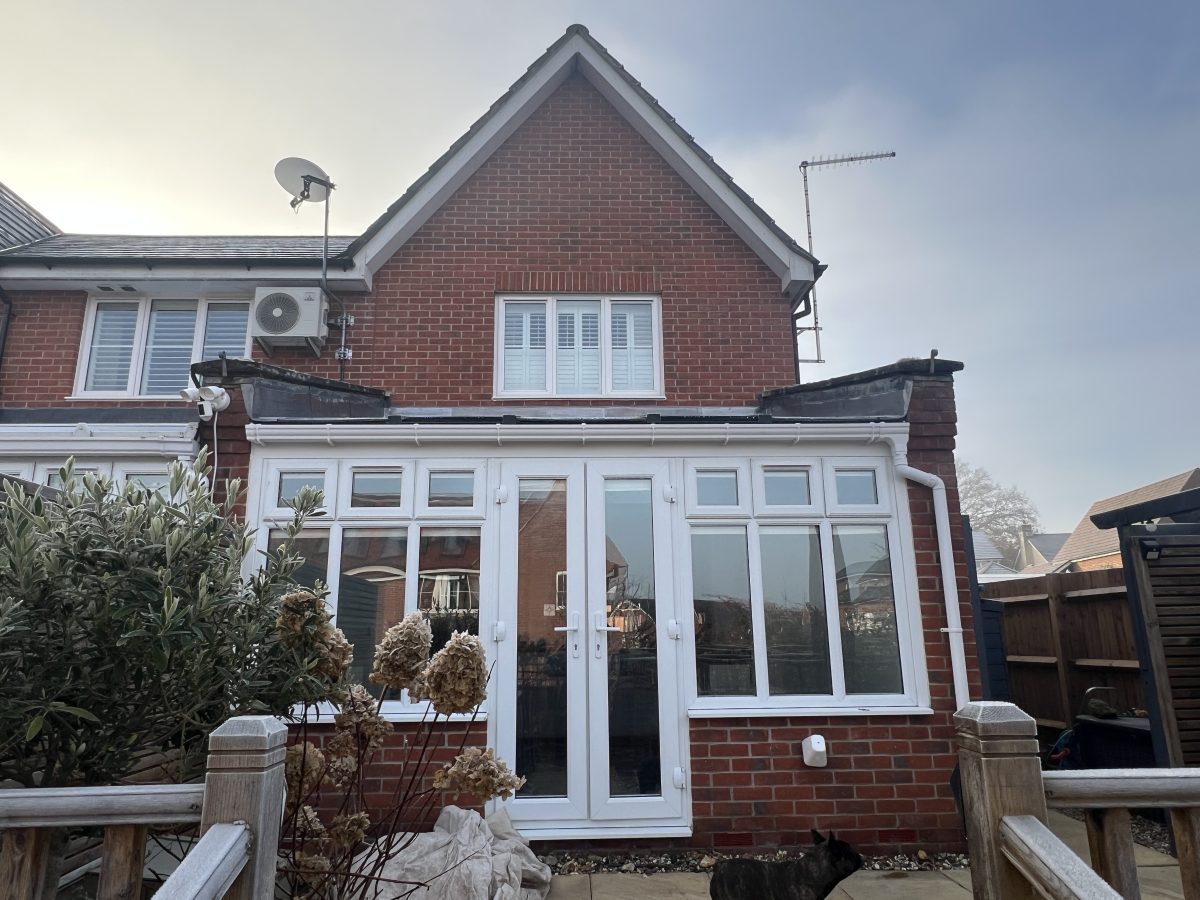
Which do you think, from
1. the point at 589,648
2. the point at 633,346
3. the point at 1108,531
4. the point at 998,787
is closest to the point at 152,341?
the point at 633,346

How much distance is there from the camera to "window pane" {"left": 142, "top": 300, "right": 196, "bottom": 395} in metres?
7.28

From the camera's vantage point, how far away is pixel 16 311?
738 cm

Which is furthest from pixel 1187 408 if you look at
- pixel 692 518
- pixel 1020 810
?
pixel 1020 810

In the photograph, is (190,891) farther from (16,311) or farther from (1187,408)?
(1187,408)

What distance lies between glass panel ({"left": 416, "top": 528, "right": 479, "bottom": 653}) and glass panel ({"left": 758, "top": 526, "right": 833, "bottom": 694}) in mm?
2047

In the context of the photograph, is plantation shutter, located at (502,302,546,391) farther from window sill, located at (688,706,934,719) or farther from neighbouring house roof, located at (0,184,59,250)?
neighbouring house roof, located at (0,184,59,250)

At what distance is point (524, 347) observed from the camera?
7.34 m

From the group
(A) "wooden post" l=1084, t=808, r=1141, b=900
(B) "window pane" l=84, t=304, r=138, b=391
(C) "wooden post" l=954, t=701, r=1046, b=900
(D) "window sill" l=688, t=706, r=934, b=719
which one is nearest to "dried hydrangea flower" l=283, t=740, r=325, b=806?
(C) "wooden post" l=954, t=701, r=1046, b=900

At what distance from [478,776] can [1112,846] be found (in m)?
2.13

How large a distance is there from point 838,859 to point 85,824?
3082mm

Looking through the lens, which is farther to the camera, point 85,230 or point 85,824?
point 85,230

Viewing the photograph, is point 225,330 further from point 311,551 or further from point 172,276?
point 311,551

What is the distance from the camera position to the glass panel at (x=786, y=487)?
16.2 ft

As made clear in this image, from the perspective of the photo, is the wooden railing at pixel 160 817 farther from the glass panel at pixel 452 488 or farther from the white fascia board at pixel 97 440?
the white fascia board at pixel 97 440
